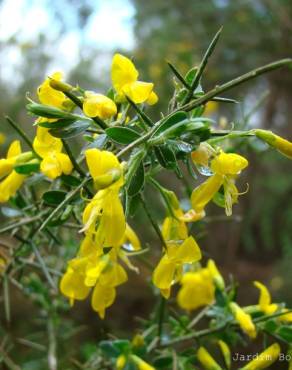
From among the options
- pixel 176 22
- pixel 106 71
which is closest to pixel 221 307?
pixel 176 22

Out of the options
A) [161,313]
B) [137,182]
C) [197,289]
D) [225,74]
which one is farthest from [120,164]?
[225,74]

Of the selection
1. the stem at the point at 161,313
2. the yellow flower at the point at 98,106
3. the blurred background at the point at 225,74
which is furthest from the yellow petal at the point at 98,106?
the blurred background at the point at 225,74

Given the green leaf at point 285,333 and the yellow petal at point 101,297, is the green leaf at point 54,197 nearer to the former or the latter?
the yellow petal at point 101,297

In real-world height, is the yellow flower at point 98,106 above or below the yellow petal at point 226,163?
above

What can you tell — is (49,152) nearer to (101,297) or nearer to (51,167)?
(51,167)

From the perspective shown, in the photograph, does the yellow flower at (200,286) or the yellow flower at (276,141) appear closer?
the yellow flower at (276,141)

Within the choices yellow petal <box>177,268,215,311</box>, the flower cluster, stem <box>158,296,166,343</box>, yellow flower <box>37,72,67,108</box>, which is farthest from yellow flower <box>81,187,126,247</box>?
yellow petal <box>177,268,215,311</box>

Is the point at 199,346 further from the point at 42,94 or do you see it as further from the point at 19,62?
the point at 19,62

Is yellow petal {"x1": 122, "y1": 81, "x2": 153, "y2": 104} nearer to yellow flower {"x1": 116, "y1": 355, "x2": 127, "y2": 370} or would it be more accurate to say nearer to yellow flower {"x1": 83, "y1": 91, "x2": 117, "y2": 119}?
yellow flower {"x1": 83, "y1": 91, "x2": 117, "y2": 119}
